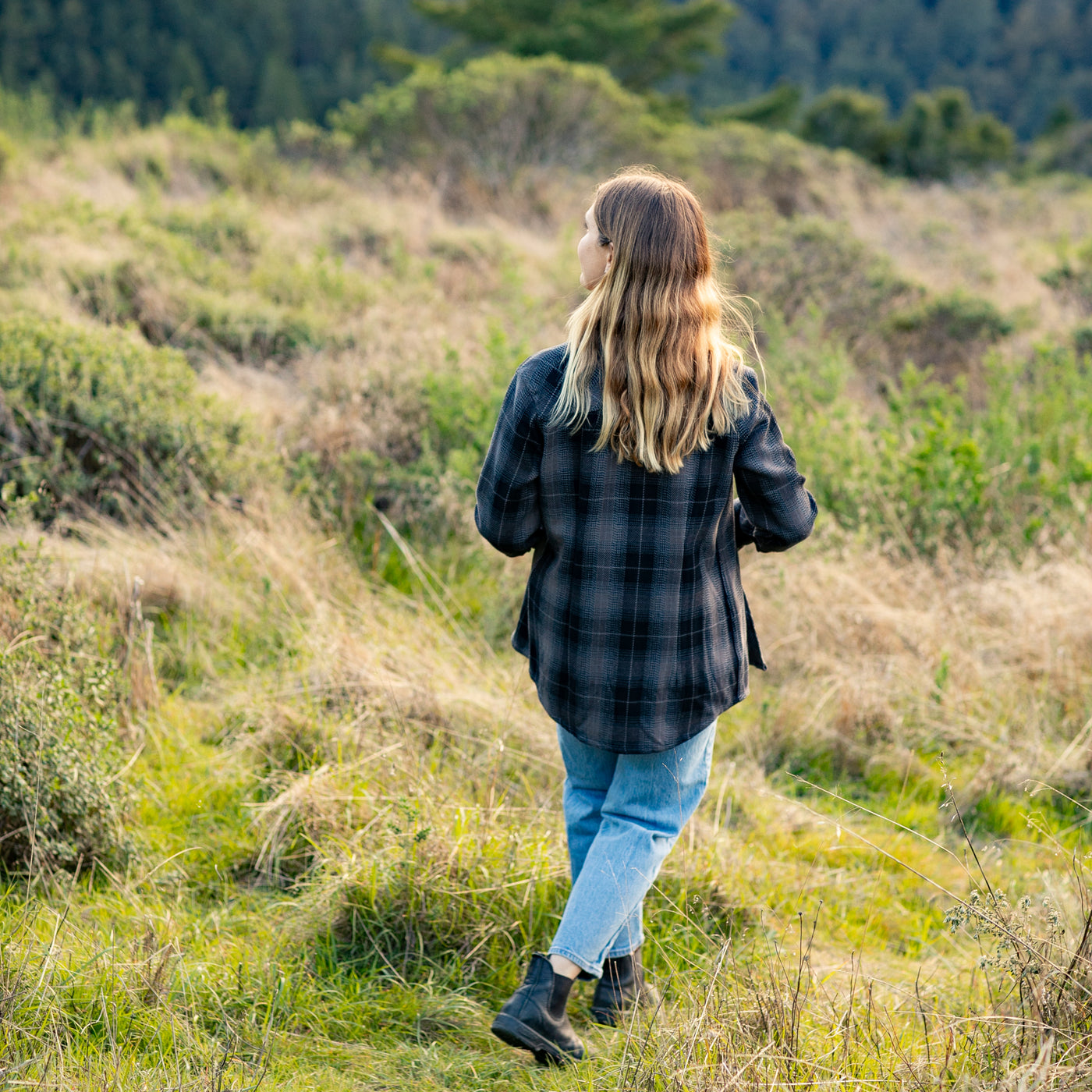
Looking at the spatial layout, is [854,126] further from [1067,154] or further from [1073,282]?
[1073,282]

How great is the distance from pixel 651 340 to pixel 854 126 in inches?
809

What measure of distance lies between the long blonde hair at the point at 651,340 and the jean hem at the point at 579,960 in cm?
102

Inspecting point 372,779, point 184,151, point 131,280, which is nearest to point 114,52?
point 184,151

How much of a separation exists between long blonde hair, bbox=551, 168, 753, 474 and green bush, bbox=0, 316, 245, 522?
8.76 feet

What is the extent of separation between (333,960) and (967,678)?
2509 mm

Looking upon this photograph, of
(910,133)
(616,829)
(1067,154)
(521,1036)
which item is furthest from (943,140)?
(521,1036)

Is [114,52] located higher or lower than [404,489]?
higher

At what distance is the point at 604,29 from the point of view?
57.8 feet

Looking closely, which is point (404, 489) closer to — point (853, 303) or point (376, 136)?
point (853, 303)

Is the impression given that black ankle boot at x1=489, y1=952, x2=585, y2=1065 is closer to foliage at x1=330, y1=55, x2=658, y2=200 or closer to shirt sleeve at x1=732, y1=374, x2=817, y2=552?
shirt sleeve at x1=732, y1=374, x2=817, y2=552

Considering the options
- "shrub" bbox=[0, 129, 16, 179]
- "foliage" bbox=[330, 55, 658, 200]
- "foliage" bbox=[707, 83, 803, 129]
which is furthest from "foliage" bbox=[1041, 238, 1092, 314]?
"foliage" bbox=[707, 83, 803, 129]

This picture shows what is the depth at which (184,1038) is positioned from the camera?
1.96 m

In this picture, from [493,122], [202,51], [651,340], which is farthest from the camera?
[202,51]

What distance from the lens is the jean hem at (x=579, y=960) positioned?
6.56 ft
